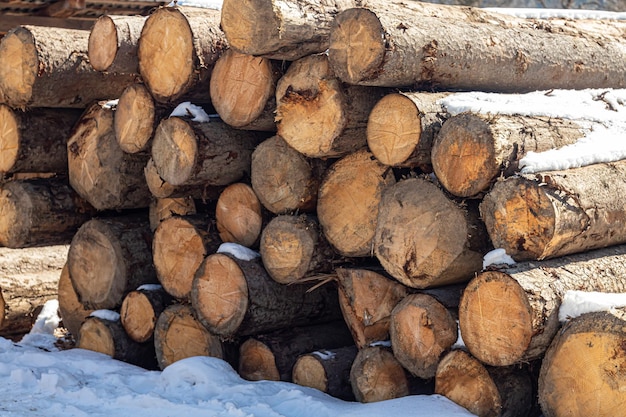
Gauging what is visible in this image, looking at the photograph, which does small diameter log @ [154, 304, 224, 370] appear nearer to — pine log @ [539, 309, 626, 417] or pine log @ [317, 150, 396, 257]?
pine log @ [317, 150, 396, 257]

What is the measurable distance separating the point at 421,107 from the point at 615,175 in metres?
0.97

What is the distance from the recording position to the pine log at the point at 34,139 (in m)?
5.45

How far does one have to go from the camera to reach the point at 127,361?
524cm

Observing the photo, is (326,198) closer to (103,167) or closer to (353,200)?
(353,200)

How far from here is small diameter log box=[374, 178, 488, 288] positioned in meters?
3.92

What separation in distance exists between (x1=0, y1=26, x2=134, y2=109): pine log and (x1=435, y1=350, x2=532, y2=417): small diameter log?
3026 millimetres

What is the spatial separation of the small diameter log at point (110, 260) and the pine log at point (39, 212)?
20 cm

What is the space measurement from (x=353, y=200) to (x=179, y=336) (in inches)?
55.9

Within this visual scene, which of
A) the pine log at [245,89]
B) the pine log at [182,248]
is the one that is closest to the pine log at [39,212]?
the pine log at [182,248]

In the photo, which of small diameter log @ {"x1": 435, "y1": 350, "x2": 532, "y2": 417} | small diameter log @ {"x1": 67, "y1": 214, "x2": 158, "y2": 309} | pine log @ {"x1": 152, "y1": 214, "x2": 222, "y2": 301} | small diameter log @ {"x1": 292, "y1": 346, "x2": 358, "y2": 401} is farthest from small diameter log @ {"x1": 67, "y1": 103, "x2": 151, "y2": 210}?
small diameter log @ {"x1": 435, "y1": 350, "x2": 532, "y2": 417}

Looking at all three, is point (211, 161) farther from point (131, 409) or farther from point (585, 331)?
point (585, 331)

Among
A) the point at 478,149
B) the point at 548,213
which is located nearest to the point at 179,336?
the point at 478,149

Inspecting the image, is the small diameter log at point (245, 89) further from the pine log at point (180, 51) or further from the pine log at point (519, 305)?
the pine log at point (519, 305)

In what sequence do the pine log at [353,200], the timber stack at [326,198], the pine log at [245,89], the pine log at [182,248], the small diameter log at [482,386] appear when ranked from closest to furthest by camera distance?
the timber stack at [326,198] → the small diameter log at [482,386] → the pine log at [353,200] → the pine log at [245,89] → the pine log at [182,248]
